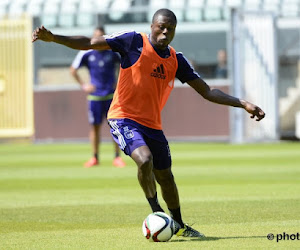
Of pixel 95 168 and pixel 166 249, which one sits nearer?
pixel 166 249

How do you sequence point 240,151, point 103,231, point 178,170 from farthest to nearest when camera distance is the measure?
point 240,151 < point 178,170 < point 103,231

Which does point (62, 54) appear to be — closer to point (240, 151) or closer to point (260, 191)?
point (240, 151)

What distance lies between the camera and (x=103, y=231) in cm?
776

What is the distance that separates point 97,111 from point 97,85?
0.50 metres

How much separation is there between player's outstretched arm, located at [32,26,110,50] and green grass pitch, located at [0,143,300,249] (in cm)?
169

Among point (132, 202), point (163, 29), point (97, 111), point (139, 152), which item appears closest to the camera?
point (139, 152)

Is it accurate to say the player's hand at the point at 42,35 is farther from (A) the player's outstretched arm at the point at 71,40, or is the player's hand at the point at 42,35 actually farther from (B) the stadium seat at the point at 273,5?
(B) the stadium seat at the point at 273,5

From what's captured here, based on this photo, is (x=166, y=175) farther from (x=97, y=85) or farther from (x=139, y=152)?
(x=97, y=85)

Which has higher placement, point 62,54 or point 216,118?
point 62,54

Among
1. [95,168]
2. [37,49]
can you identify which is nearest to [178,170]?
[95,168]

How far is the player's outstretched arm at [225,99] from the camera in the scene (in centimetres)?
738

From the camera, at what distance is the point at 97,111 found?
1571 centimetres

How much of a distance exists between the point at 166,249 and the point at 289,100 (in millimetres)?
18621

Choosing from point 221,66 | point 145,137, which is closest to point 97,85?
point 145,137
